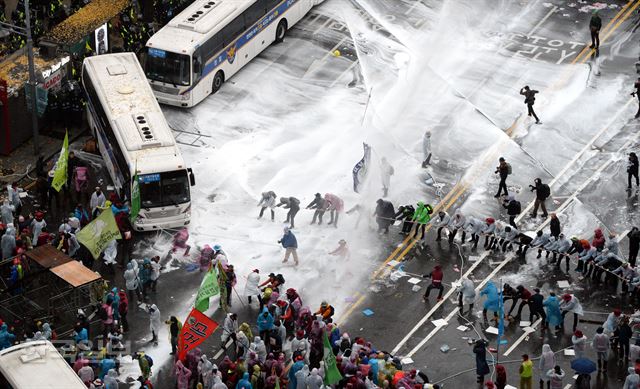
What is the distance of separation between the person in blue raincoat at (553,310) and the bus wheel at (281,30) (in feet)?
60.7

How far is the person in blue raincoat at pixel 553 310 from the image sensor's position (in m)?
39.7

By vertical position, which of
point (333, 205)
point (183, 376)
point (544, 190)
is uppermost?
point (544, 190)

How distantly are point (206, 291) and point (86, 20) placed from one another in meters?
16.9

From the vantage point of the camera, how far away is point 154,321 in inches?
1553

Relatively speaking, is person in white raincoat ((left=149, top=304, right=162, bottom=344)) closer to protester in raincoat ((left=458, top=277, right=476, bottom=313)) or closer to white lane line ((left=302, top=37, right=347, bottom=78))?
protester in raincoat ((left=458, top=277, right=476, bottom=313))

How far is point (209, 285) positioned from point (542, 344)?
9.30m

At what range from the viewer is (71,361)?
1479 inches

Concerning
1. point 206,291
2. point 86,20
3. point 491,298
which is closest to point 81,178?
point 86,20

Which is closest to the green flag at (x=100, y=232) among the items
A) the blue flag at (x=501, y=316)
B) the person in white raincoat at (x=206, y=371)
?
the person in white raincoat at (x=206, y=371)

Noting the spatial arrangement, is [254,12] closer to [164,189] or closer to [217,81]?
[217,81]

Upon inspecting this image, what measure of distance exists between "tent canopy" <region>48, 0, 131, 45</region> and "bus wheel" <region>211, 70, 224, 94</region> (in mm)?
4522

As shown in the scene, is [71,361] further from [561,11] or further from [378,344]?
[561,11]

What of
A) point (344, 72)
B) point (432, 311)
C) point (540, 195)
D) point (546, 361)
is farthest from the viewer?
point (344, 72)

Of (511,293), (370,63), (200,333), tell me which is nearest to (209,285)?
(200,333)
